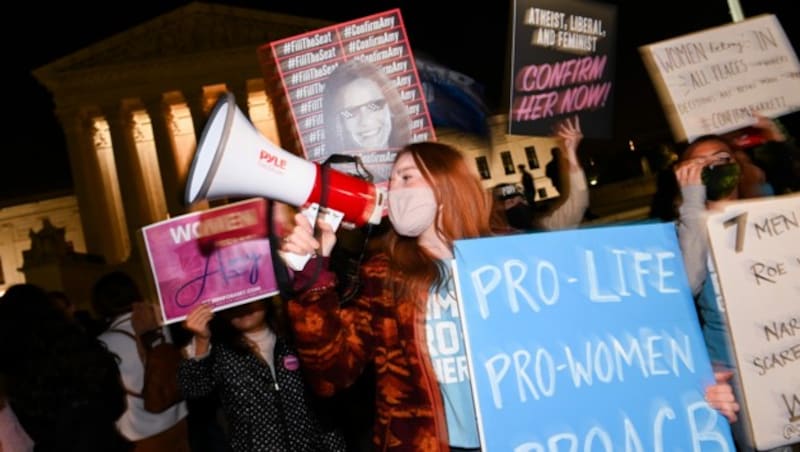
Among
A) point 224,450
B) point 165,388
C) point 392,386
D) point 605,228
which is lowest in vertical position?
point 224,450

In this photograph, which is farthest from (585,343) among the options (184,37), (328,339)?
(184,37)

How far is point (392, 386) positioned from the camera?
2.71 metres

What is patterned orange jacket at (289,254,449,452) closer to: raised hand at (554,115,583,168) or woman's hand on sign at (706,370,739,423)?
woman's hand on sign at (706,370,739,423)

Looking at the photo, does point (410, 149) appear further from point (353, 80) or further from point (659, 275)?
point (353, 80)

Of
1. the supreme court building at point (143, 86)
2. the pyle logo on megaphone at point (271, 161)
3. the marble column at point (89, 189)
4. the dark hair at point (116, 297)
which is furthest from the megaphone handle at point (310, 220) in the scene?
the marble column at point (89, 189)

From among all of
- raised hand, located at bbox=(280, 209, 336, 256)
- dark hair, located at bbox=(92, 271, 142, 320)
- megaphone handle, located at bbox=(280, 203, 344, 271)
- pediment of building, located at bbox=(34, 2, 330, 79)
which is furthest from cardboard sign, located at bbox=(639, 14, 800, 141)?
pediment of building, located at bbox=(34, 2, 330, 79)

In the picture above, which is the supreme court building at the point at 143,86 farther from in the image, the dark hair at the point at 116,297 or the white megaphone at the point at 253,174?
the white megaphone at the point at 253,174

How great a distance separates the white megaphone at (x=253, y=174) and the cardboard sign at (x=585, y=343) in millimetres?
557

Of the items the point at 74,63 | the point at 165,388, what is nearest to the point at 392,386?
the point at 165,388

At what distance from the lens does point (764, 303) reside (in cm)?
255

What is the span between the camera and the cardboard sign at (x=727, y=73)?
4316 millimetres

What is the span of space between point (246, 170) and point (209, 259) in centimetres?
169

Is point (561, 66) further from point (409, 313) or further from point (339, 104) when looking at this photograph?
point (409, 313)

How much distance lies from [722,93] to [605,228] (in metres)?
2.37
